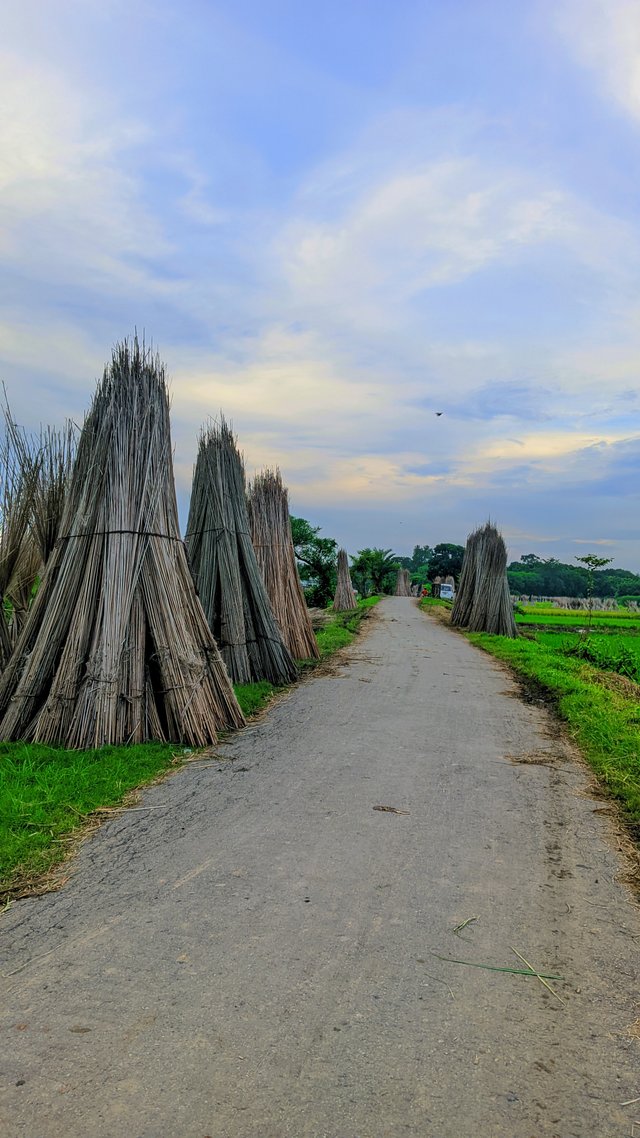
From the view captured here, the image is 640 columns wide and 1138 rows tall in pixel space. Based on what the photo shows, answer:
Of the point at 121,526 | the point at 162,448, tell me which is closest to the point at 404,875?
the point at 121,526

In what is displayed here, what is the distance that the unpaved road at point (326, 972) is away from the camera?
1.81 m

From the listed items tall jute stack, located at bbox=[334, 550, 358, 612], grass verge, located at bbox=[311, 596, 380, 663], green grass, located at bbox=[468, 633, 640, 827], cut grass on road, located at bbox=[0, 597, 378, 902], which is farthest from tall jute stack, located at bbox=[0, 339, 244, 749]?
tall jute stack, located at bbox=[334, 550, 358, 612]

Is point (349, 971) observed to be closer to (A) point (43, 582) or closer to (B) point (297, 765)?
(B) point (297, 765)

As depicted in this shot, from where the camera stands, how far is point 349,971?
239 cm

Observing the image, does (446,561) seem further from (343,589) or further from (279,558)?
(279,558)

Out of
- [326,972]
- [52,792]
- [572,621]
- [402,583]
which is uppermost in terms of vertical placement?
[402,583]

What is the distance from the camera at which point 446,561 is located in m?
58.2

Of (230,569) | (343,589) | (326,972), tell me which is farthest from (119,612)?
(343,589)

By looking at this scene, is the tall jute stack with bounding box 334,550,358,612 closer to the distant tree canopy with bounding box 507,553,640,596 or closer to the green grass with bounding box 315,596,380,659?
the green grass with bounding box 315,596,380,659

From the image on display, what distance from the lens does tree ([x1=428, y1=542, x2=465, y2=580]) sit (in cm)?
5697

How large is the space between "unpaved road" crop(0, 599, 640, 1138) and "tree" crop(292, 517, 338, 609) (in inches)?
843

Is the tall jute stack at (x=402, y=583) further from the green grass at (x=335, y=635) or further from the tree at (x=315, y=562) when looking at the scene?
the green grass at (x=335, y=635)

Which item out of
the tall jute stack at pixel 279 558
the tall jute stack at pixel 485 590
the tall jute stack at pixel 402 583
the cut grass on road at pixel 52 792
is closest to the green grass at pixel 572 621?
the tall jute stack at pixel 485 590

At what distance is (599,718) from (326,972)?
15.5 ft
